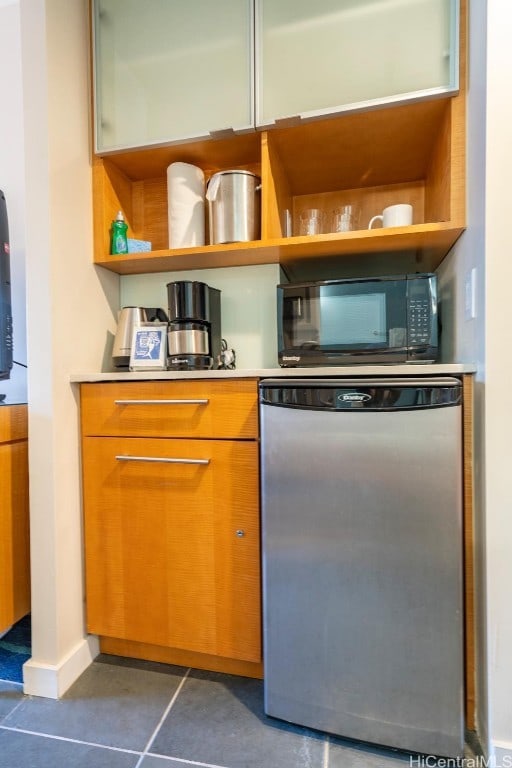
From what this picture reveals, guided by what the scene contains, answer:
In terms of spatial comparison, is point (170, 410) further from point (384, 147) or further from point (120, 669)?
point (384, 147)

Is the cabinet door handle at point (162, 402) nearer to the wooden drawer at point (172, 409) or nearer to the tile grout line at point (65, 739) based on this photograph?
the wooden drawer at point (172, 409)

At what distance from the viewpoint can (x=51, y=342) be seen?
48.0 inches

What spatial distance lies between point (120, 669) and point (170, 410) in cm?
91

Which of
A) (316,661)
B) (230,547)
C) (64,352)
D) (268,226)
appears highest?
(268,226)

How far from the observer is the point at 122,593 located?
1.30 m

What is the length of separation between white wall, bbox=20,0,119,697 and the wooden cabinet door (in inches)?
3.4

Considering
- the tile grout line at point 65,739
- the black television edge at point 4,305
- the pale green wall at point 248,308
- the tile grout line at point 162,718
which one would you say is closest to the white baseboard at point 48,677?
the tile grout line at point 65,739

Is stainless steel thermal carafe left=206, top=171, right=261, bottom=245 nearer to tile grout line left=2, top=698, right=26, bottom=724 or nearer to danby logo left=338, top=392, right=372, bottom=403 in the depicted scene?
→ danby logo left=338, top=392, right=372, bottom=403

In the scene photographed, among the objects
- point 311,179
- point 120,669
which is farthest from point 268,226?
point 120,669

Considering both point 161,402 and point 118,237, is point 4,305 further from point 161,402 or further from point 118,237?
point 161,402

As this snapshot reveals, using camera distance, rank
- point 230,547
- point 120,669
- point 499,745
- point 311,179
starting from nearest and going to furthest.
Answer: point 499,745 → point 230,547 → point 120,669 → point 311,179

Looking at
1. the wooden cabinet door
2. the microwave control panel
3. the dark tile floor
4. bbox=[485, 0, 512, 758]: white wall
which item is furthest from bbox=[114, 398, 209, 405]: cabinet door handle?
the dark tile floor

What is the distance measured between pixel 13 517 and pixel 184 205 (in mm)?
1260

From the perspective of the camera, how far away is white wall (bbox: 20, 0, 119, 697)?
120cm
